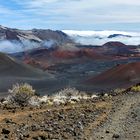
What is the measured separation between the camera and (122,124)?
53.4ft

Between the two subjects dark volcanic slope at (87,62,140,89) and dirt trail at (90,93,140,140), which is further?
dark volcanic slope at (87,62,140,89)

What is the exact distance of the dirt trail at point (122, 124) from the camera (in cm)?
1433

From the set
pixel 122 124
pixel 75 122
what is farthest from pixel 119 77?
pixel 75 122

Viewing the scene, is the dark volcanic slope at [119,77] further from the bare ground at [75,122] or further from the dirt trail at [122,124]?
the bare ground at [75,122]

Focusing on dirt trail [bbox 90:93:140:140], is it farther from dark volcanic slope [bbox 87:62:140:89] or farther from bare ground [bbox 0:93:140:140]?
dark volcanic slope [bbox 87:62:140:89]

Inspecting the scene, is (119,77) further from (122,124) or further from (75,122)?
(75,122)

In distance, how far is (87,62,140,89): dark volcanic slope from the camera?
92.8 meters

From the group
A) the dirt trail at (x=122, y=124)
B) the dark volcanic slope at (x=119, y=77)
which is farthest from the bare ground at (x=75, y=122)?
the dark volcanic slope at (x=119, y=77)

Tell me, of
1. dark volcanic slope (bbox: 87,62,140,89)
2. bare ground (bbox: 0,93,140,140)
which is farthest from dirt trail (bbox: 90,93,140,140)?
dark volcanic slope (bbox: 87,62,140,89)

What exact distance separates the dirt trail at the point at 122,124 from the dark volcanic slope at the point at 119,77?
69367 millimetres

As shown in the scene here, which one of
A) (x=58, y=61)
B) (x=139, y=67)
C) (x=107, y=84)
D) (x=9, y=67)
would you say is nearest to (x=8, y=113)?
(x=107, y=84)

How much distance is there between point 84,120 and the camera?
16.8 meters

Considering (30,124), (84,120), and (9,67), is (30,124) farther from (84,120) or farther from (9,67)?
(9,67)

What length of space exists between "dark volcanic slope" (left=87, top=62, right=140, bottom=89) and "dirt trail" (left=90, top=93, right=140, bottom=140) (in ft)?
228
